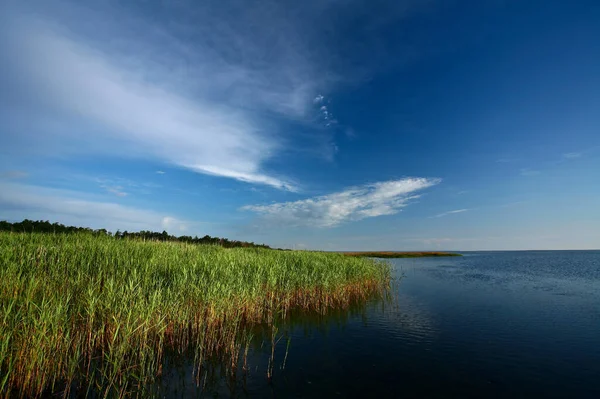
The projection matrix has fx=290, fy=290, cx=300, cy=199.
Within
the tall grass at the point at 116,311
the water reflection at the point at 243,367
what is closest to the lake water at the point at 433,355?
the water reflection at the point at 243,367

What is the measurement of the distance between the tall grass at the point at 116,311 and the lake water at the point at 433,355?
4.81ft

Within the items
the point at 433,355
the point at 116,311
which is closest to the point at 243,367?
the point at 116,311

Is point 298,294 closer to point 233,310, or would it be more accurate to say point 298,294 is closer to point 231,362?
point 233,310

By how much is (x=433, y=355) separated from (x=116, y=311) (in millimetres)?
11135

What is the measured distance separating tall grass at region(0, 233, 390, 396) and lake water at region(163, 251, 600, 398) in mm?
1467

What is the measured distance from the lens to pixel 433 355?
11.1 metres

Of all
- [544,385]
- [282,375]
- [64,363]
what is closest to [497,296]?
[544,385]

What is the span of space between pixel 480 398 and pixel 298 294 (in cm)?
1040

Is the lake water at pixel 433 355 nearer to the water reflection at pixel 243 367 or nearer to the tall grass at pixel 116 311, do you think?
the water reflection at pixel 243 367

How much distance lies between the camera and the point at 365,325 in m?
14.7

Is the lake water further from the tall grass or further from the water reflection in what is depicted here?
the tall grass

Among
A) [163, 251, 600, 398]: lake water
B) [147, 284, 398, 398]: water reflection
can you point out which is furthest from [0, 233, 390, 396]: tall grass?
[163, 251, 600, 398]: lake water

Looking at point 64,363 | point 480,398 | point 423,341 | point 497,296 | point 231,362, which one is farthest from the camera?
point 497,296

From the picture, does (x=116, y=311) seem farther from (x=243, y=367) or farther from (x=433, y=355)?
(x=433, y=355)
